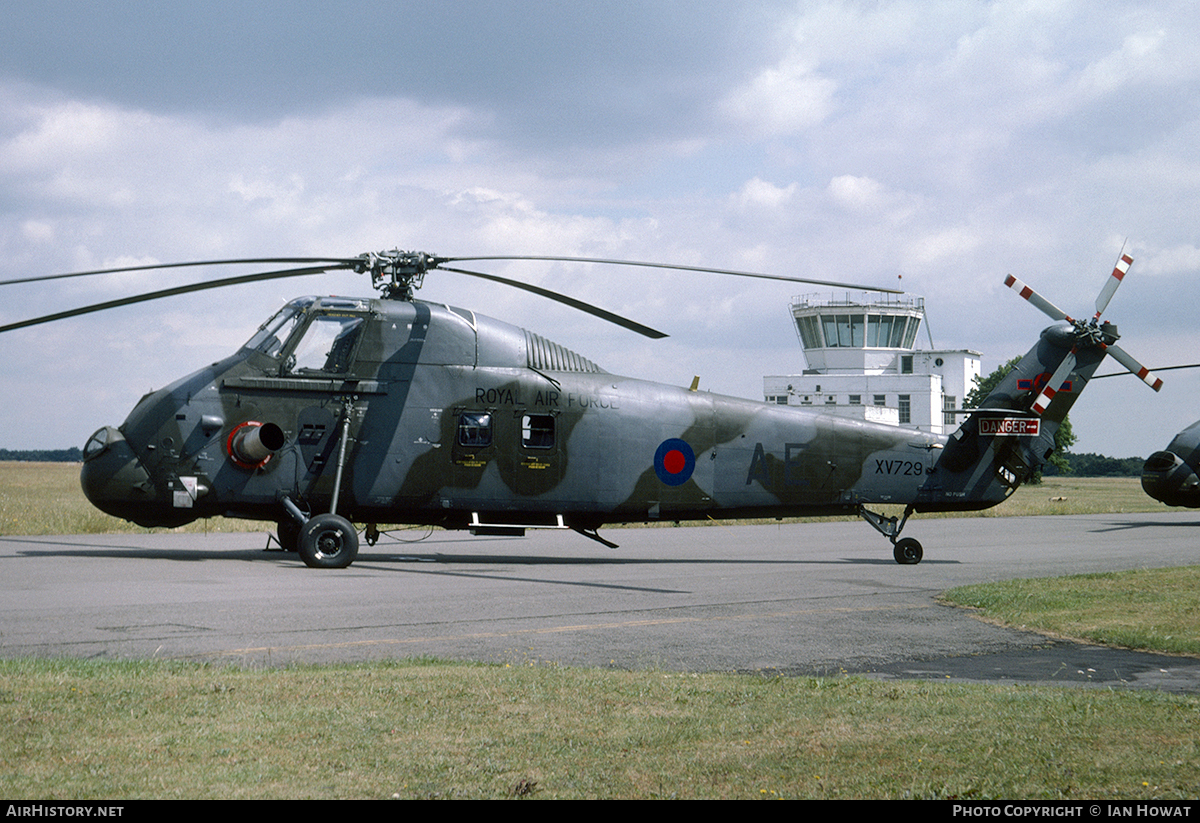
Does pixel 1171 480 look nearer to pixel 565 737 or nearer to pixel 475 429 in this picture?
pixel 475 429

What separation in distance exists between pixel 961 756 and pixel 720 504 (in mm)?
14952

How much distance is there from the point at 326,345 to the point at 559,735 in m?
14.4

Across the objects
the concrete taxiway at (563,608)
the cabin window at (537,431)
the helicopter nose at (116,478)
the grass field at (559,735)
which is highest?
the cabin window at (537,431)

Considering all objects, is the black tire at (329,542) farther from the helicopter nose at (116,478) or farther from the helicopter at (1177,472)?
the helicopter at (1177,472)

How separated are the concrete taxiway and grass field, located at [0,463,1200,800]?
125 cm

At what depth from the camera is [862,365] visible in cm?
8912

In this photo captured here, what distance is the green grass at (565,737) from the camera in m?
5.03

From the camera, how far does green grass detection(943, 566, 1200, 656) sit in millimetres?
10938

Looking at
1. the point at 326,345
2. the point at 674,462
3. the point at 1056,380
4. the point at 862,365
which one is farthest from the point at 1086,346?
the point at 862,365

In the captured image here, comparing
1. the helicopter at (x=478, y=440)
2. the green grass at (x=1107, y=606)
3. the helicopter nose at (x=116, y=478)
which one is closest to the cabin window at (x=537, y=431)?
the helicopter at (x=478, y=440)

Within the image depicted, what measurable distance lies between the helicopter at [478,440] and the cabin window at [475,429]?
0.03m
